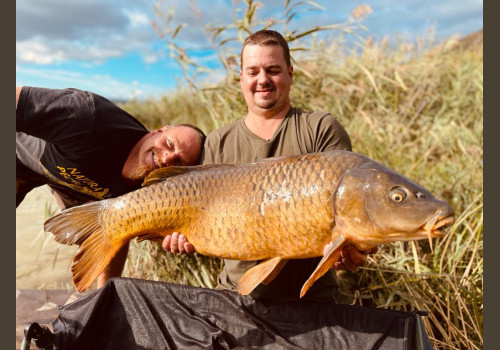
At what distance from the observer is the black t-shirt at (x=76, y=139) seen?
87.8 inches

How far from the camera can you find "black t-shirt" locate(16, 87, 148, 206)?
2.23 m

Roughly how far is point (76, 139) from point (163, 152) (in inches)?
17.9

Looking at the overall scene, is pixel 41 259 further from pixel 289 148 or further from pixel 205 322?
pixel 289 148

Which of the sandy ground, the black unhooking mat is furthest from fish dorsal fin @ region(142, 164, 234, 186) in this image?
the sandy ground

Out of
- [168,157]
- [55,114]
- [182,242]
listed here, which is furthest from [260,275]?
[55,114]

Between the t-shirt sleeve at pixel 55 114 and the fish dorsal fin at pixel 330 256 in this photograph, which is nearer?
the fish dorsal fin at pixel 330 256

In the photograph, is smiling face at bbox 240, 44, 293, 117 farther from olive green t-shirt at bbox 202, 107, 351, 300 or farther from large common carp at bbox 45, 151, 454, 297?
large common carp at bbox 45, 151, 454, 297

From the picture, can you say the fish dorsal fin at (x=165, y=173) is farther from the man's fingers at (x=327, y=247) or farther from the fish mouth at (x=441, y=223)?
the fish mouth at (x=441, y=223)

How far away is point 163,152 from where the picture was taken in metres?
2.33

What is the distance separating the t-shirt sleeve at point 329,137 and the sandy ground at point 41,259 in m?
2.54

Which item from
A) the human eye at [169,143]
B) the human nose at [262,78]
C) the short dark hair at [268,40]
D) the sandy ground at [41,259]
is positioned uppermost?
the short dark hair at [268,40]

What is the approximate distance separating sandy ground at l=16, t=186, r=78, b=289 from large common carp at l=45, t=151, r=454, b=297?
1908 mm

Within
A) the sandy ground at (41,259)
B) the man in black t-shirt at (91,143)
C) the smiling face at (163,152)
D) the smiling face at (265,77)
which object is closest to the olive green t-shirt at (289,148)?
the smiling face at (265,77)

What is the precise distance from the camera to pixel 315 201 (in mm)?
1515
